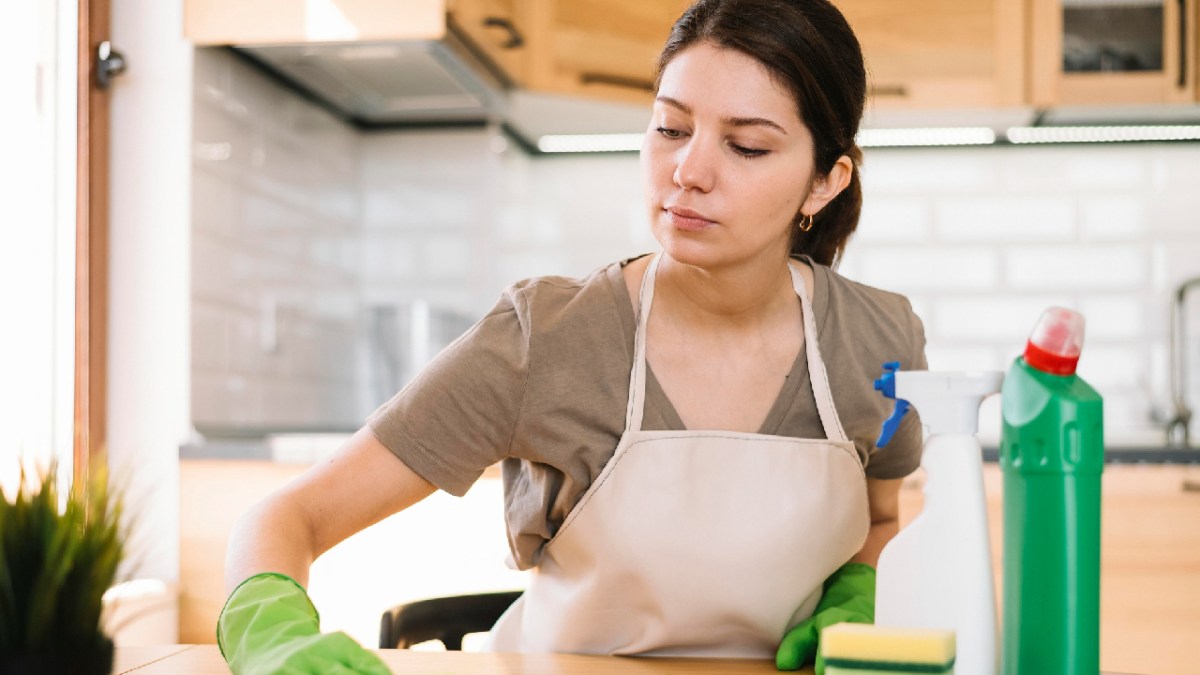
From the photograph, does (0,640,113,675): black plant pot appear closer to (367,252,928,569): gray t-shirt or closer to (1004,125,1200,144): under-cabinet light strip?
(367,252,928,569): gray t-shirt

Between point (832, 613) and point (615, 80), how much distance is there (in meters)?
1.86

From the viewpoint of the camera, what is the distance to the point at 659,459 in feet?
3.65

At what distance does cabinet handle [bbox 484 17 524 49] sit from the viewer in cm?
243

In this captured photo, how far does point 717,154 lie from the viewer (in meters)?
1.08

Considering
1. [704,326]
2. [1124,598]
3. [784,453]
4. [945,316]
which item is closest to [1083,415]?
[784,453]

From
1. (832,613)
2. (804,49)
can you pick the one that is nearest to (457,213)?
(804,49)

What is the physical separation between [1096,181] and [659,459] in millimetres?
2114

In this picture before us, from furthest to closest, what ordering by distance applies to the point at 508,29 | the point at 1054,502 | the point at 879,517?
the point at 508,29
the point at 879,517
the point at 1054,502

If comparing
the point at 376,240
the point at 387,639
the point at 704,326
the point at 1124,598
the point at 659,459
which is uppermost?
the point at 376,240

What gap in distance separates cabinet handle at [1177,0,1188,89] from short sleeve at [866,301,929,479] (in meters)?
1.67

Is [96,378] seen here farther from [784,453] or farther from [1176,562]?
[1176,562]

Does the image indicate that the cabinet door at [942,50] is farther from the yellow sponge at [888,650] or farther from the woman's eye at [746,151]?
the yellow sponge at [888,650]

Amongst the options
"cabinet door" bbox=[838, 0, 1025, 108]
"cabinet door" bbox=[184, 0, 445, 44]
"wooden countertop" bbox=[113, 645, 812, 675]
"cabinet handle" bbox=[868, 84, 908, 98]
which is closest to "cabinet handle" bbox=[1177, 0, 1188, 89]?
"cabinet door" bbox=[838, 0, 1025, 108]

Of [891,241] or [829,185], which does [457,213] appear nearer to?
[891,241]
